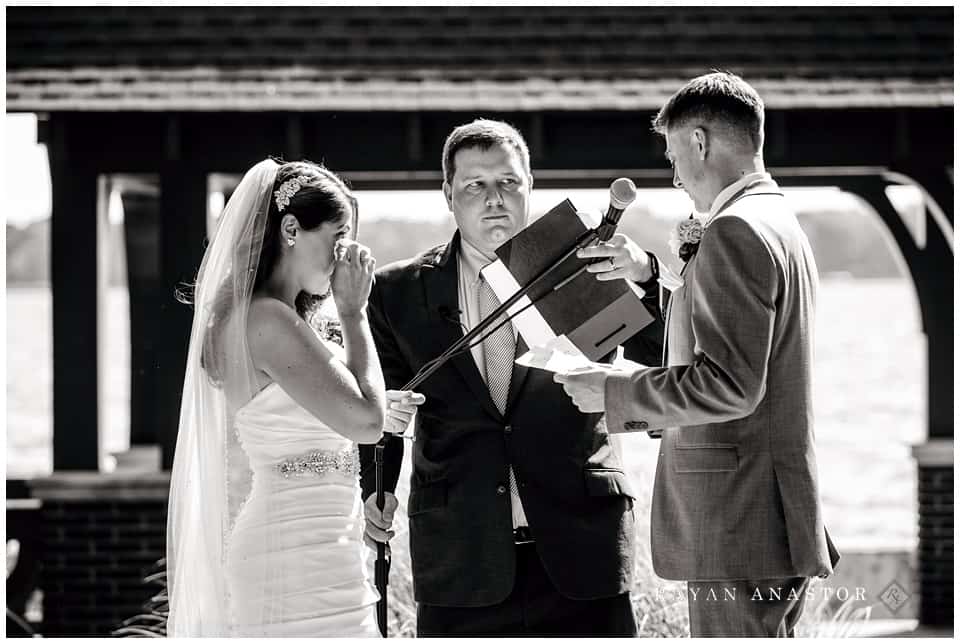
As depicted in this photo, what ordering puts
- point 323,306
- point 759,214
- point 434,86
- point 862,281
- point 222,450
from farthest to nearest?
1. point 862,281
2. point 434,86
3. point 323,306
4. point 222,450
5. point 759,214

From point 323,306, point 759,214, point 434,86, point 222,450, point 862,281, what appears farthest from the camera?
point 862,281

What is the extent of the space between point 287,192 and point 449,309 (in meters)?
0.62

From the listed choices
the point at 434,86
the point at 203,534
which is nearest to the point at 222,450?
the point at 203,534

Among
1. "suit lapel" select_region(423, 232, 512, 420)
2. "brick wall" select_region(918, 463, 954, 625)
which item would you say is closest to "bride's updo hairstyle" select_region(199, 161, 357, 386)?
"suit lapel" select_region(423, 232, 512, 420)

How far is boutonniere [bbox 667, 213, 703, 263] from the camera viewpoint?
326 centimetres

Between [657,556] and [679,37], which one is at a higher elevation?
[679,37]

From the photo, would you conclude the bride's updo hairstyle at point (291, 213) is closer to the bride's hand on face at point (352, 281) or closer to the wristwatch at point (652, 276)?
the bride's hand on face at point (352, 281)

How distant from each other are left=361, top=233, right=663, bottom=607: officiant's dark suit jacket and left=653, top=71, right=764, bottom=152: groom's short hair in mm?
579

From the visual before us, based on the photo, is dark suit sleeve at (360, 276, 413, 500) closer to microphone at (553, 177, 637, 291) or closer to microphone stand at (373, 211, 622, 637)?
microphone stand at (373, 211, 622, 637)

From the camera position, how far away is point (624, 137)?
8.12 metres

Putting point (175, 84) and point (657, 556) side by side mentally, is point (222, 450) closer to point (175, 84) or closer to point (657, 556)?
point (657, 556)

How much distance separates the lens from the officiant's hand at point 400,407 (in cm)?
346

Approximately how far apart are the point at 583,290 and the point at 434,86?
15.9ft

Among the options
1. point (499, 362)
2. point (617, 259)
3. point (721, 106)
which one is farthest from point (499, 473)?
point (721, 106)
